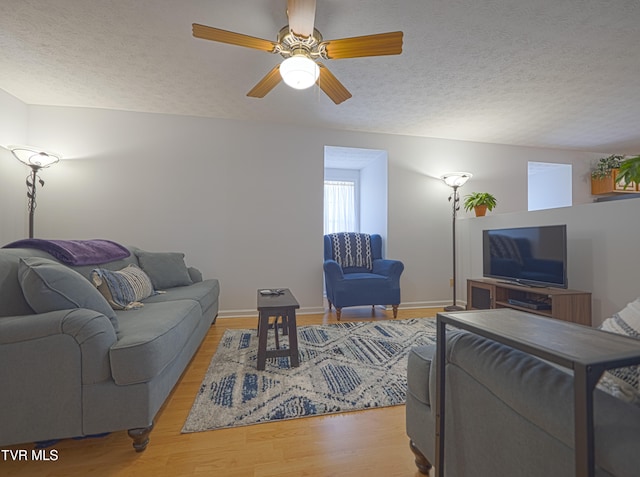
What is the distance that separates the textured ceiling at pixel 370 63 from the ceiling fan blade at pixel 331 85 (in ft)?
1.03

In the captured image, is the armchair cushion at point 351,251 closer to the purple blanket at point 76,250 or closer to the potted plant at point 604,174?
the purple blanket at point 76,250

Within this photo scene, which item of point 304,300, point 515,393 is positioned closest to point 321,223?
point 304,300

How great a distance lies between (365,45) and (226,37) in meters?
0.81

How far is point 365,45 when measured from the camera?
1.66 m

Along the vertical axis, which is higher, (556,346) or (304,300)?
(556,346)

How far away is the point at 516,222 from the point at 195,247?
383 cm

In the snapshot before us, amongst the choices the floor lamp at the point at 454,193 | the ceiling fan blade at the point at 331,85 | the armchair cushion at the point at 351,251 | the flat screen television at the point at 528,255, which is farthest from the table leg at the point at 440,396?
the floor lamp at the point at 454,193

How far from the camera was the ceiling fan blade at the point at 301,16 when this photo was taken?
143 centimetres

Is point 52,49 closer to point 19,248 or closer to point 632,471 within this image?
point 19,248

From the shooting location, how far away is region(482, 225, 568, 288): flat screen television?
260 cm

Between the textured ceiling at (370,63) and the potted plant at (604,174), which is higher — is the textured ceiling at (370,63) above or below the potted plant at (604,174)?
above

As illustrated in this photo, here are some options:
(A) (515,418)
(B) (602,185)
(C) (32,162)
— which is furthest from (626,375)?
(B) (602,185)

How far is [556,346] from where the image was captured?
555mm

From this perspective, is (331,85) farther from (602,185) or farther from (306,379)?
(602,185)
